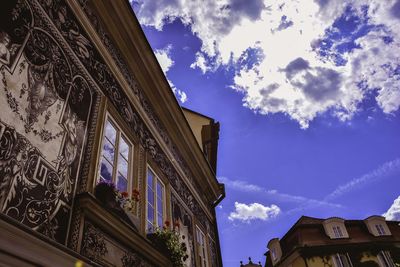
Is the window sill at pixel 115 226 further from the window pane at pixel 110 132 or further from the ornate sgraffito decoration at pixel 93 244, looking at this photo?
the window pane at pixel 110 132

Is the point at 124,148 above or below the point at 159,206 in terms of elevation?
above

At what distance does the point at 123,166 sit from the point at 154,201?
3.75 ft

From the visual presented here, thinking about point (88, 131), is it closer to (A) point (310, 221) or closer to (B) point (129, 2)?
(B) point (129, 2)

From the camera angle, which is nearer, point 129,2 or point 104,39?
point 104,39

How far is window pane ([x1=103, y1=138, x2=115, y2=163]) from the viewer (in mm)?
4441

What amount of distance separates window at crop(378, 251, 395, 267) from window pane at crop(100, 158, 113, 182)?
65.8 feet

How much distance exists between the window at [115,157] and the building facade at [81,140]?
2 centimetres

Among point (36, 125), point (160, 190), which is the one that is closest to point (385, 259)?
point (160, 190)

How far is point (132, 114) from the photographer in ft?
18.4

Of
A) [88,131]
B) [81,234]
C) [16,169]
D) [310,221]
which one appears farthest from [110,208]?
[310,221]

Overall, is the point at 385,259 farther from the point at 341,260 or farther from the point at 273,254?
the point at 273,254

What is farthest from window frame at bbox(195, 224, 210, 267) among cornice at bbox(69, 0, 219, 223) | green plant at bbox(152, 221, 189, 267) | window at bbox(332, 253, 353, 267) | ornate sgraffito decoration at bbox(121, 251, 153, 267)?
window at bbox(332, 253, 353, 267)

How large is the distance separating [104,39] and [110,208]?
268cm

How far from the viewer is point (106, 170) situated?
4.34 metres
